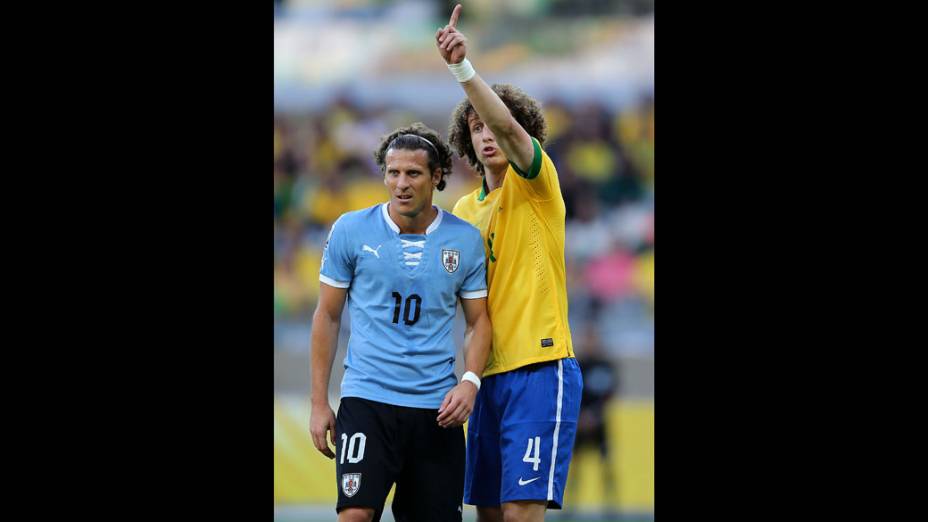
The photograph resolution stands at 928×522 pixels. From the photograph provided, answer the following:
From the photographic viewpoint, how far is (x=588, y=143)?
858cm

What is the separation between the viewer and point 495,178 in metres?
4.51

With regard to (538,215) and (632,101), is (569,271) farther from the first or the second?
(538,215)

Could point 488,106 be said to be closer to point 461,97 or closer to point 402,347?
point 402,347

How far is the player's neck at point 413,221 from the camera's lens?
4082mm

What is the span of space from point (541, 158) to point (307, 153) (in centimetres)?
482

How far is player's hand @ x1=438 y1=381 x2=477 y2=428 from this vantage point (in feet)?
12.8

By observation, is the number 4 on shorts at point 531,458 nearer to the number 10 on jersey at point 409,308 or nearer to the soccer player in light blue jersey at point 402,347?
the soccer player in light blue jersey at point 402,347

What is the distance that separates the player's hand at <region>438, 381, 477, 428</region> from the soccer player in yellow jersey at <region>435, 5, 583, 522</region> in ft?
1.05

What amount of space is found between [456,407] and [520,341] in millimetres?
472

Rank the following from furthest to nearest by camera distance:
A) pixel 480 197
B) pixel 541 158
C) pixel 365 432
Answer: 1. pixel 480 197
2. pixel 541 158
3. pixel 365 432

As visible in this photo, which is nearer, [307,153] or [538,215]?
[538,215]

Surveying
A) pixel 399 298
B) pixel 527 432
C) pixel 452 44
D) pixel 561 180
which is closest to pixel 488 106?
pixel 452 44

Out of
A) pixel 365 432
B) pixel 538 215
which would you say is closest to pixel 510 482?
pixel 365 432

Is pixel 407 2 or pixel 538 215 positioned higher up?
pixel 407 2
